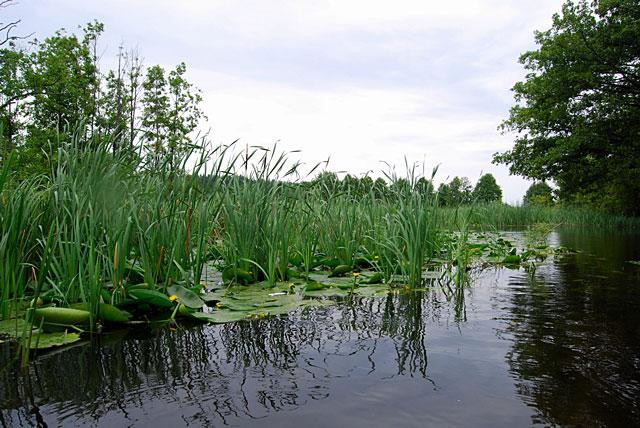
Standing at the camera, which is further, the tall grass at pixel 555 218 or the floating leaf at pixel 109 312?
the tall grass at pixel 555 218

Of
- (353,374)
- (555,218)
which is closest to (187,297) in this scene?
(353,374)

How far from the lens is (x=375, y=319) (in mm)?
2531

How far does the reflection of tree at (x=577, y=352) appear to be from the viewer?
4.64 feet

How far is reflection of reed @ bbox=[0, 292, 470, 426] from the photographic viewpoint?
1.40 meters

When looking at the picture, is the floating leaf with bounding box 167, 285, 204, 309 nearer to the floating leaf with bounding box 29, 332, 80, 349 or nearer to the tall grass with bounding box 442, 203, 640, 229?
the floating leaf with bounding box 29, 332, 80, 349

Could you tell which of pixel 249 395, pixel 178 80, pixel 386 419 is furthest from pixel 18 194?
pixel 178 80

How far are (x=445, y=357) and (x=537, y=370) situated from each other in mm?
364

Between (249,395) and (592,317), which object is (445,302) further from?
(249,395)

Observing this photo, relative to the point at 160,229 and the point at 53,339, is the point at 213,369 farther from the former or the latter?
the point at 160,229

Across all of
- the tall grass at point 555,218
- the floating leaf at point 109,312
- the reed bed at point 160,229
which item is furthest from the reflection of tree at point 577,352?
the tall grass at point 555,218

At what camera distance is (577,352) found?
193 cm

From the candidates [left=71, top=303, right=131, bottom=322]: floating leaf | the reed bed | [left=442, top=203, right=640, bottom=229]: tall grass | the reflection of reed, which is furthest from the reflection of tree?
[left=442, top=203, right=640, bottom=229]: tall grass

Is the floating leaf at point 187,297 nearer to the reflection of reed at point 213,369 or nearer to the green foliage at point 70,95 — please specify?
the reflection of reed at point 213,369

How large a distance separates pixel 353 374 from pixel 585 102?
1868 cm
